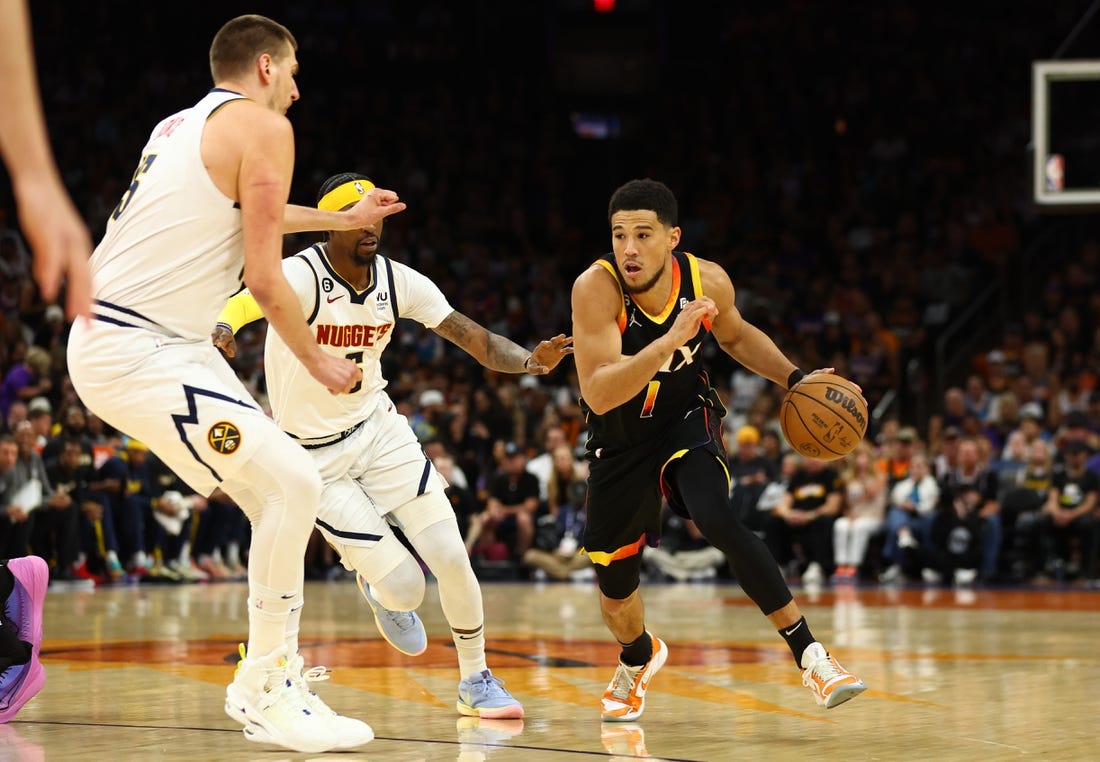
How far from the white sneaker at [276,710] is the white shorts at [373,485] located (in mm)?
993

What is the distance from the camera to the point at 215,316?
15.3ft

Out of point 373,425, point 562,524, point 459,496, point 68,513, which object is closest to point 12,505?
point 68,513

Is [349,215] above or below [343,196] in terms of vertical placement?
below

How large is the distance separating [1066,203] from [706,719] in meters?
8.56

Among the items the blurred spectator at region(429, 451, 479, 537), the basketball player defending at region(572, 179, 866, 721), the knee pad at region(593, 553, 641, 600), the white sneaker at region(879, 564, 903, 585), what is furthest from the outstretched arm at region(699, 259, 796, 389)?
the blurred spectator at region(429, 451, 479, 537)

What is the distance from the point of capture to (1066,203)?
12469mm

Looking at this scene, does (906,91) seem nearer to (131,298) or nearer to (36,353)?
(36,353)

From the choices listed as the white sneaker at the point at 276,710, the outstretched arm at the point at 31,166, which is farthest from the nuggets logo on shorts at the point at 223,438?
the outstretched arm at the point at 31,166

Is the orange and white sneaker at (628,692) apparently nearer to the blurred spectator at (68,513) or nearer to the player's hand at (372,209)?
the player's hand at (372,209)

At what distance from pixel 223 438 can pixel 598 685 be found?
259cm

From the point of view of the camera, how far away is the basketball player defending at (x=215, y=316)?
14.4ft

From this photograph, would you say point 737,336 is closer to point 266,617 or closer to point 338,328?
point 338,328

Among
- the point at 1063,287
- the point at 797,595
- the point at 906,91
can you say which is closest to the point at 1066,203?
the point at 797,595

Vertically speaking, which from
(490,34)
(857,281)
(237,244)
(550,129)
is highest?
(490,34)
